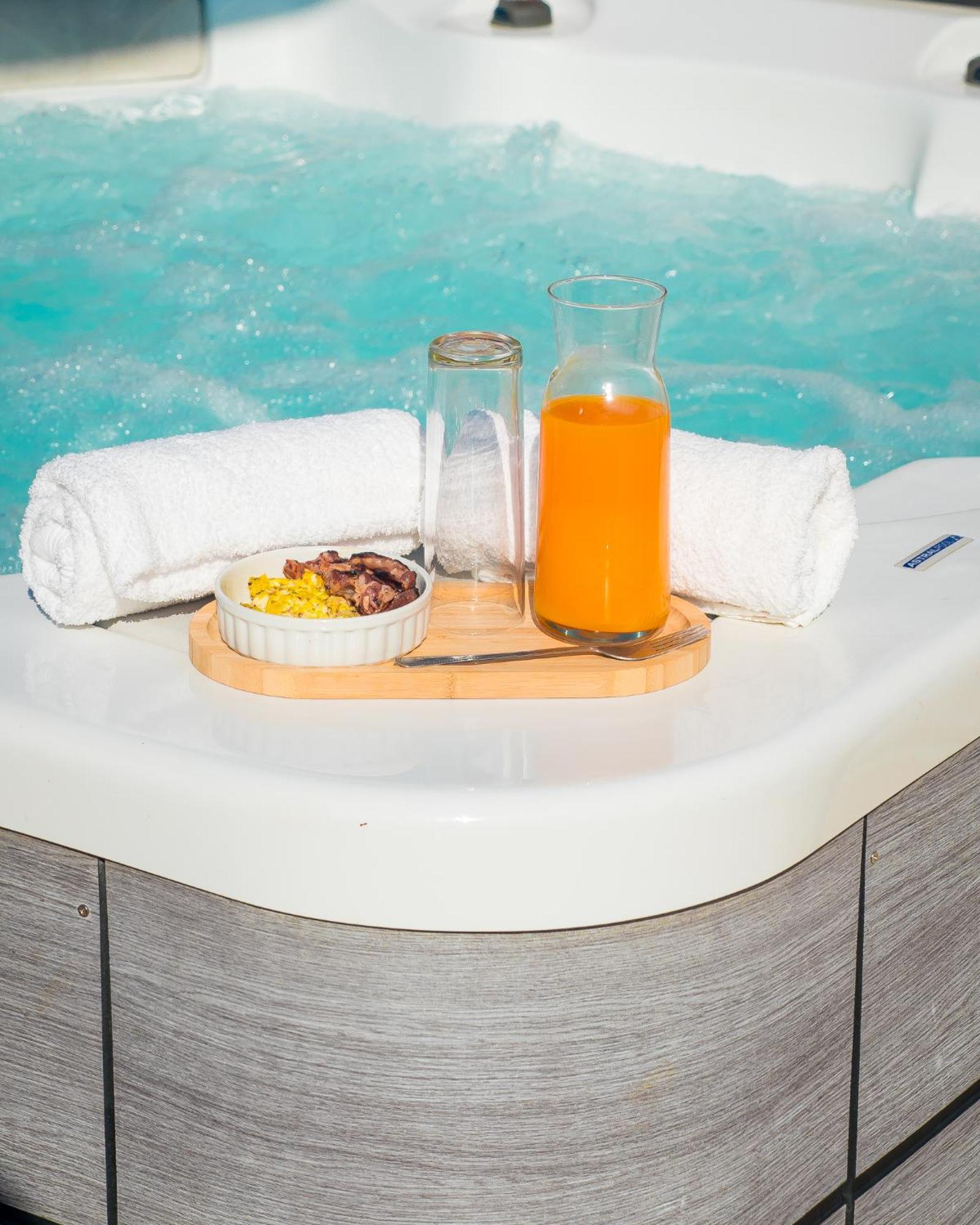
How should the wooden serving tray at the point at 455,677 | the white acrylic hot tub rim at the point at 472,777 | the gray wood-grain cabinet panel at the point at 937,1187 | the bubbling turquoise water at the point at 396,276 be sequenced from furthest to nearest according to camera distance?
the bubbling turquoise water at the point at 396,276 < the gray wood-grain cabinet panel at the point at 937,1187 < the wooden serving tray at the point at 455,677 < the white acrylic hot tub rim at the point at 472,777

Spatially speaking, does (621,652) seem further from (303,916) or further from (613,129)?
(613,129)

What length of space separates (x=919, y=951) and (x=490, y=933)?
363mm

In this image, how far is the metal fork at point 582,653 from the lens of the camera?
2.87ft

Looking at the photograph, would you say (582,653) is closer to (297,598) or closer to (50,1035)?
(297,598)

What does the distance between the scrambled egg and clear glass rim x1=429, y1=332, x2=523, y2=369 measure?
0.16 metres

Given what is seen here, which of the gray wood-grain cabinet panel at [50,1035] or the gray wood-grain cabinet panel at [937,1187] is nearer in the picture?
the gray wood-grain cabinet panel at [50,1035]

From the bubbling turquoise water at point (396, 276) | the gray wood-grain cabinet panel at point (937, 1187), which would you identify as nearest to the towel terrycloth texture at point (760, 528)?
the gray wood-grain cabinet panel at point (937, 1187)

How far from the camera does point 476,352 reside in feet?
3.00

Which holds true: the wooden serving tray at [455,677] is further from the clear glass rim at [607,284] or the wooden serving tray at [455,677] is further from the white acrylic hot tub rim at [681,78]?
the white acrylic hot tub rim at [681,78]

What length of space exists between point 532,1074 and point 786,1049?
174 millimetres

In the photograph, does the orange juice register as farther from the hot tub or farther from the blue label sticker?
the blue label sticker

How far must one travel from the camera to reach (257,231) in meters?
2.73

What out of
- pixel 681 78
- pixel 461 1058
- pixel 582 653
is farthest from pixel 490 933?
pixel 681 78

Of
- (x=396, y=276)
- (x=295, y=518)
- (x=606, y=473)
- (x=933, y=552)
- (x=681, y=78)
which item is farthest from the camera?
(x=681, y=78)
